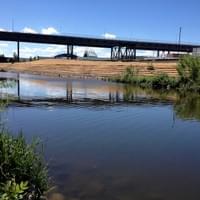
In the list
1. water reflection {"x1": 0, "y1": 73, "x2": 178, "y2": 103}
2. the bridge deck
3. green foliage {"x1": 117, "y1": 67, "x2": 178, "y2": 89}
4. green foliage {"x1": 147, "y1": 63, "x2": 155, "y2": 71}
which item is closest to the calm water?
water reflection {"x1": 0, "y1": 73, "x2": 178, "y2": 103}

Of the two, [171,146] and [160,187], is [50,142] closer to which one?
[171,146]

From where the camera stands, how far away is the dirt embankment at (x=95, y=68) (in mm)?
86569

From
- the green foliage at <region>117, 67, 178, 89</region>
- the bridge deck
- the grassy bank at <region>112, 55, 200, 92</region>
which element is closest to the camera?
the grassy bank at <region>112, 55, 200, 92</region>

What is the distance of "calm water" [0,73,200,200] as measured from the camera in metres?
13.7

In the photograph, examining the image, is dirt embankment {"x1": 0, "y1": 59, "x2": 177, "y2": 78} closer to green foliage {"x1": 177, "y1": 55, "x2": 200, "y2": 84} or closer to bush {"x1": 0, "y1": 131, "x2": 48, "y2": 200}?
green foliage {"x1": 177, "y1": 55, "x2": 200, "y2": 84}

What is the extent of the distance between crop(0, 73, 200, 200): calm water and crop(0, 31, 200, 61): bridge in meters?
119

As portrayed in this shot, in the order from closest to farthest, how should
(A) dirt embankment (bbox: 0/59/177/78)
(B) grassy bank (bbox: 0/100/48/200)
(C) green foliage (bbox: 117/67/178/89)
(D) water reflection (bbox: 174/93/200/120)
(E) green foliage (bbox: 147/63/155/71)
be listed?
1. (B) grassy bank (bbox: 0/100/48/200)
2. (D) water reflection (bbox: 174/93/200/120)
3. (C) green foliage (bbox: 117/67/178/89)
4. (A) dirt embankment (bbox: 0/59/177/78)
5. (E) green foliage (bbox: 147/63/155/71)

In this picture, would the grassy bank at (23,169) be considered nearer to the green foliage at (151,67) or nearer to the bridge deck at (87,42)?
the green foliage at (151,67)

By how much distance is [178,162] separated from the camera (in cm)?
1758

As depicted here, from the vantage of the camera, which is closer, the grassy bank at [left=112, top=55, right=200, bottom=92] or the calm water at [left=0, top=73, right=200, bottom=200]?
the calm water at [left=0, top=73, right=200, bottom=200]

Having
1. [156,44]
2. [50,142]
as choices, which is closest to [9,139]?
[50,142]

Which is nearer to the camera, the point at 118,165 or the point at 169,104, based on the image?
the point at 118,165

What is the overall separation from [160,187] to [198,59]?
52.9 m

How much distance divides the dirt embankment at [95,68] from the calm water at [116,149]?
49.4 meters
